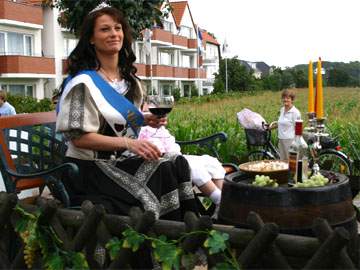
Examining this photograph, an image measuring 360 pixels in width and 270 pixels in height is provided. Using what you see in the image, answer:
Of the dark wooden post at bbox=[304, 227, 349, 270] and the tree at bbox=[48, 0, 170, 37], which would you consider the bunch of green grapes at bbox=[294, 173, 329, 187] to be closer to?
the dark wooden post at bbox=[304, 227, 349, 270]

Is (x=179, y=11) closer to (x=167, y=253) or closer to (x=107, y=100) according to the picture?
(x=107, y=100)

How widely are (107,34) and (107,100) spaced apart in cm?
45

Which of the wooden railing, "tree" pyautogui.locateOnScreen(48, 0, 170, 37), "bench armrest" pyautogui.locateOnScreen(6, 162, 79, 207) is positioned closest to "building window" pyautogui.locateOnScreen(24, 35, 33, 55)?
"tree" pyautogui.locateOnScreen(48, 0, 170, 37)

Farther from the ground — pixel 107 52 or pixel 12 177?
pixel 107 52

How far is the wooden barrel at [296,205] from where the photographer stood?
2393 millimetres

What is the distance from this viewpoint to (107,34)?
11.2 ft

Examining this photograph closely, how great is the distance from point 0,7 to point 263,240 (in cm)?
3075

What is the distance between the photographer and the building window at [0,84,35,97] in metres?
32.4

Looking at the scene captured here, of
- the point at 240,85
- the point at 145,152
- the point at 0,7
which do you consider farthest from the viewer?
the point at 240,85

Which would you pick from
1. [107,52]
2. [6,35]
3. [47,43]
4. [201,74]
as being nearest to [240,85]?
[201,74]

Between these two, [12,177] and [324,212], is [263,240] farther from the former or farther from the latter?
[12,177]

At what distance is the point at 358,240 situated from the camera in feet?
7.26

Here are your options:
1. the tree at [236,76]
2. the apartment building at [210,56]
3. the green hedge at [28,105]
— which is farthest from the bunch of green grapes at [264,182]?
the apartment building at [210,56]

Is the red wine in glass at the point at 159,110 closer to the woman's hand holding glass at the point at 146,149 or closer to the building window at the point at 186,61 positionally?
the woman's hand holding glass at the point at 146,149
